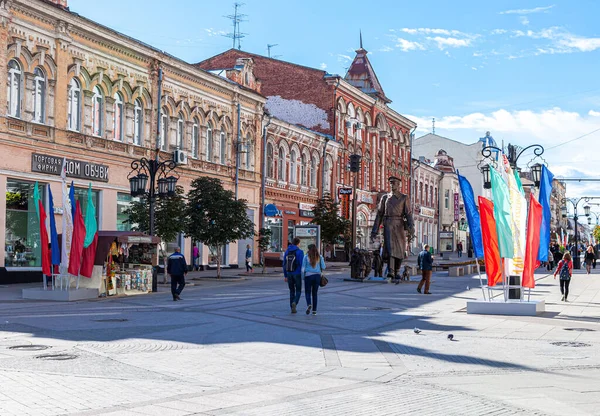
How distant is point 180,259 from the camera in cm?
2158

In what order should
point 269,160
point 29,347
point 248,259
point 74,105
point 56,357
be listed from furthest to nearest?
point 269,160 → point 248,259 → point 74,105 → point 29,347 → point 56,357

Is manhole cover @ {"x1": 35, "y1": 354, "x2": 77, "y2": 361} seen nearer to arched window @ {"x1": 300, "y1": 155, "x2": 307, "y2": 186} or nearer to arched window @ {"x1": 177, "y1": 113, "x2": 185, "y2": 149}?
arched window @ {"x1": 177, "y1": 113, "x2": 185, "y2": 149}

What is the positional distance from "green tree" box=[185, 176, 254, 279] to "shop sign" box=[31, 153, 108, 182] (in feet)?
11.8

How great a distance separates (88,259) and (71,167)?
8265 mm

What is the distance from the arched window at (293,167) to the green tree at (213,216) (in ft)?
56.0

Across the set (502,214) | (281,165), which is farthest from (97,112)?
(502,214)

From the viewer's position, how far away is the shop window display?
88.5 ft

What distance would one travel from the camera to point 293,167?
49562 mm

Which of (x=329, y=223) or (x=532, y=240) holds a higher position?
(x=329, y=223)

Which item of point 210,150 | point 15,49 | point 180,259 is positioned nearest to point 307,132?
point 210,150

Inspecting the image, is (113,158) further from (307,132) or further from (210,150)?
(307,132)

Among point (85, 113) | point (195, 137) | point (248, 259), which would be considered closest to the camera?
point (85, 113)

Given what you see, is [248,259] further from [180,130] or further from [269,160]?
[269,160]

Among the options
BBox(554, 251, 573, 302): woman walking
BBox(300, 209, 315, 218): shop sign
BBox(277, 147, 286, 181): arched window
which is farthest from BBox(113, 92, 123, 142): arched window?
BBox(300, 209, 315, 218): shop sign
